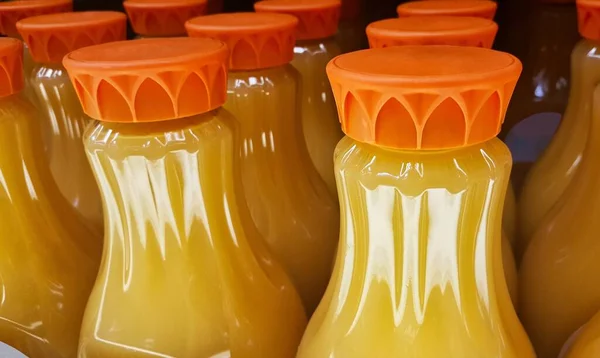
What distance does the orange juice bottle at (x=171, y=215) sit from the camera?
0.31m

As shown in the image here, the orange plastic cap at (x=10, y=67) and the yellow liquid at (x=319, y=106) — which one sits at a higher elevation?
the orange plastic cap at (x=10, y=67)

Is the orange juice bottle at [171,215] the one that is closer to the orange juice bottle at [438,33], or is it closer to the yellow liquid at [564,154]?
the orange juice bottle at [438,33]

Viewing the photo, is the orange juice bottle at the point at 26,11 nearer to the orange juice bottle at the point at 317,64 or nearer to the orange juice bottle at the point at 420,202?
the orange juice bottle at the point at 317,64

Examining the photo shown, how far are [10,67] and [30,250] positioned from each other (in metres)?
0.12

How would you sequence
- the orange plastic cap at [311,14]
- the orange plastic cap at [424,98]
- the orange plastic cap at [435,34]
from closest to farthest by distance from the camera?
1. the orange plastic cap at [424,98]
2. the orange plastic cap at [435,34]
3. the orange plastic cap at [311,14]

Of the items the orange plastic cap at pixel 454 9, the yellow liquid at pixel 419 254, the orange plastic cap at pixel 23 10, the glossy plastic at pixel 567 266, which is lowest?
the glossy plastic at pixel 567 266

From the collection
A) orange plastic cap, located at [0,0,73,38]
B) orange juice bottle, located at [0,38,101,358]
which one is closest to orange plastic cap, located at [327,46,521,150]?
orange juice bottle, located at [0,38,101,358]

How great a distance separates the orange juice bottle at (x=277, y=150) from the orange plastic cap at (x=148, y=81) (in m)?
0.07

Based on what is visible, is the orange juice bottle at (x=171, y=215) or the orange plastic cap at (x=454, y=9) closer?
the orange juice bottle at (x=171, y=215)

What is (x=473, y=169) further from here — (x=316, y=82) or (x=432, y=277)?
(x=316, y=82)

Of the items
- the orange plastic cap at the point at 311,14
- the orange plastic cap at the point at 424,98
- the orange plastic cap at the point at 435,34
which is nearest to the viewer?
the orange plastic cap at the point at 424,98

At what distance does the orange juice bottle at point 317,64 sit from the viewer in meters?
0.49

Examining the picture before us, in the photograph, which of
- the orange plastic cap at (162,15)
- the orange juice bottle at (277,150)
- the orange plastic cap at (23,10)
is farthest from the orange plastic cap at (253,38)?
the orange plastic cap at (23,10)

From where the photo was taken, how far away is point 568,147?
0.49m
